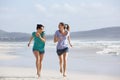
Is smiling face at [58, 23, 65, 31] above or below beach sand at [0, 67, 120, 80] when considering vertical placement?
above

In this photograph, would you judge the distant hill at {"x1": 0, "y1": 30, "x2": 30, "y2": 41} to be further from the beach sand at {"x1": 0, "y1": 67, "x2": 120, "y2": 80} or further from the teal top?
the teal top

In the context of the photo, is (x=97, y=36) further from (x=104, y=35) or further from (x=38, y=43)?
(x=38, y=43)

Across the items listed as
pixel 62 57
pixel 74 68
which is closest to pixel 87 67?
pixel 74 68

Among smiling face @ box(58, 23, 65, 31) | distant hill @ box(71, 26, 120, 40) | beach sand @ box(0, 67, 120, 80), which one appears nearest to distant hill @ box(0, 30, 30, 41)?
distant hill @ box(71, 26, 120, 40)

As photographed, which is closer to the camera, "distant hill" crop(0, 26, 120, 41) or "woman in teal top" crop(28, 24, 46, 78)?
"woman in teal top" crop(28, 24, 46, 78)

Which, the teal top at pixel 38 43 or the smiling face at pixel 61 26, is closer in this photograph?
the teal top at pixel 38 43

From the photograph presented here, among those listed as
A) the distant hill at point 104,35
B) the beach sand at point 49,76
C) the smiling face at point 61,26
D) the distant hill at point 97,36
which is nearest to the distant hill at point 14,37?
the distant hill at point 97,36

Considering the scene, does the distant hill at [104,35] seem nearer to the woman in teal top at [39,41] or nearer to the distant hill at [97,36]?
the distant hill at [97,36]

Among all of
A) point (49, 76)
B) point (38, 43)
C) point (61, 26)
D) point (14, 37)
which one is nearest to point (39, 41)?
point (38, 43)

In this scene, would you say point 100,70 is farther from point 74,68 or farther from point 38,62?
point 38,62

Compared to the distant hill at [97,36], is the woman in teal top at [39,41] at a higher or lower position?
lower

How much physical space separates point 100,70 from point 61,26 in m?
2.32

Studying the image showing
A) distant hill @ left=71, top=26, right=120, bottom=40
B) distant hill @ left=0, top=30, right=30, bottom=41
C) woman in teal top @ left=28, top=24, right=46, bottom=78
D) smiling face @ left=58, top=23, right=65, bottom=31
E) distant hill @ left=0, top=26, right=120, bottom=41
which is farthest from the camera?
distant hill @ left=0, top=30, right=30, bottom=41

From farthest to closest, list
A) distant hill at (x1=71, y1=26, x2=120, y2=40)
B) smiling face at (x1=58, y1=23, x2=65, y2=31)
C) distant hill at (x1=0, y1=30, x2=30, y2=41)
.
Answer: distant hill at (x1=0, y1=30, x2=30, y2=41) < distant hill at (x1=71, y1=26, x2=120, y2=40) < smiling face at (x1=58, y1=23, x2=65, y2=31)
